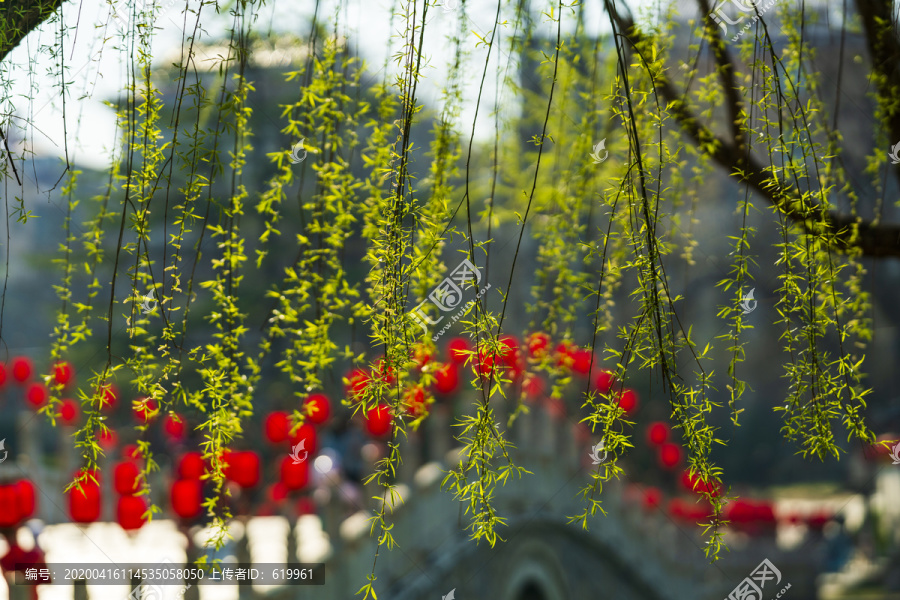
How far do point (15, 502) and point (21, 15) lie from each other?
5.55 feet

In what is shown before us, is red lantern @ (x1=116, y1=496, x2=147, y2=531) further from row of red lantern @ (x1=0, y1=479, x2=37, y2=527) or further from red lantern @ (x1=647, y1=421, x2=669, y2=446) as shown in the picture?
red lantern @ (x1=647, y1=421, x2=669, y2=446)

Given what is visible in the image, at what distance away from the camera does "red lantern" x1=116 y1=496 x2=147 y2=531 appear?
87.7 inches

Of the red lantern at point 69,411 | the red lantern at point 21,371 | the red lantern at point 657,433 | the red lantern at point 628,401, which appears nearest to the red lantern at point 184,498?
the red lantern at point 69,411

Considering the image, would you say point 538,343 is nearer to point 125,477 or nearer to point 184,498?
point 184,498

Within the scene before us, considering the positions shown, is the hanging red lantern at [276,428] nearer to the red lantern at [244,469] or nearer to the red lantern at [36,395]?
the red lantern at [244,469]

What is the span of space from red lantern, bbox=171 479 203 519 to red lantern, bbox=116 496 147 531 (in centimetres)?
12

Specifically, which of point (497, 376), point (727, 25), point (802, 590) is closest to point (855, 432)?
point (497, 376)

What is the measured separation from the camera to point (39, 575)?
188cm

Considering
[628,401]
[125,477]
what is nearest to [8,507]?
[125,477]

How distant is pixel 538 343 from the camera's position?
1.18m

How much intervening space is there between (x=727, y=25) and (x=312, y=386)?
0.95 metres

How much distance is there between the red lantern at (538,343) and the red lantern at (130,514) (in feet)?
5.44

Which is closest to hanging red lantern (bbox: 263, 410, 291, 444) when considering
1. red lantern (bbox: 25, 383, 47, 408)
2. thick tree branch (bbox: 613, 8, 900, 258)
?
red lantern (bbox: 25, 383, 47, 408)

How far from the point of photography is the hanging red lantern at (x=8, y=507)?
2010 mm
